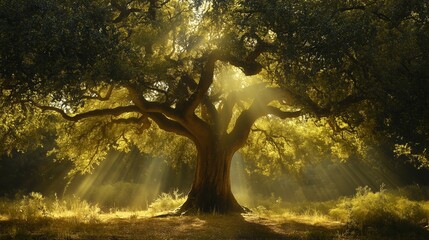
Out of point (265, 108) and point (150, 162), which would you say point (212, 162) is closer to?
point (265, 108)

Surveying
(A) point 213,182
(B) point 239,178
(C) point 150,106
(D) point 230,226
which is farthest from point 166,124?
(B) point 239,178

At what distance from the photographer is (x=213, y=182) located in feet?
63.2

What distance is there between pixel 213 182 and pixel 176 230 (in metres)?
6.72

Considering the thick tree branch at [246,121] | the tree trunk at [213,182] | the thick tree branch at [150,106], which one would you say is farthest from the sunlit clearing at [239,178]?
the thick tree branch at [150,106]

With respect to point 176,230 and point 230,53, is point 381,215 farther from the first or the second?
point 230,53

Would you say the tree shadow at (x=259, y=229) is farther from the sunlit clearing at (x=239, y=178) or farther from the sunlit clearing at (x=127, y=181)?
the sunlit clearing at (x=239, y=178)

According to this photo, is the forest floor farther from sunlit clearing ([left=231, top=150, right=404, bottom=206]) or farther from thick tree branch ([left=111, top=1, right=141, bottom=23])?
sunlit clearing ([left=231, top=150, right=404, bottom=206])

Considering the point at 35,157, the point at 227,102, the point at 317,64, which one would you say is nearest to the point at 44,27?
the point at 317,64

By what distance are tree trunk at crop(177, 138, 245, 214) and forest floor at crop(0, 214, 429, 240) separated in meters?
3.29

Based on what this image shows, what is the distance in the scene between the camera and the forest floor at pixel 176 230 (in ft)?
35.9

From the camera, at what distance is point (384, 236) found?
39.5 feet

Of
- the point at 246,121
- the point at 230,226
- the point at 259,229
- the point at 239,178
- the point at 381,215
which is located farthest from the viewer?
the point at 239,178

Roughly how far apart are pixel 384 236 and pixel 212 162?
29.3 ft

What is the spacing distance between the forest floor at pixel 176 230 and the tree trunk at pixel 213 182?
10.8 ft
